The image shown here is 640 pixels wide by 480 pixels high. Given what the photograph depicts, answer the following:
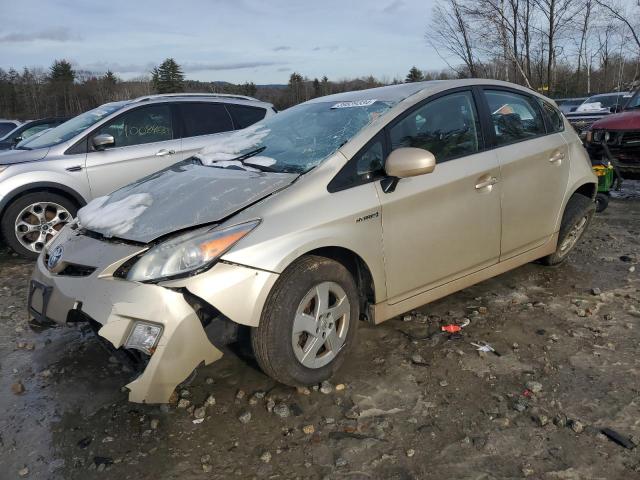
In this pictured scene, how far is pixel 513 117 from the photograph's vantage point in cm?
422

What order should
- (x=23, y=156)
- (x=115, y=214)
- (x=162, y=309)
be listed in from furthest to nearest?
(x=23, y=156) < (x=115, y=214) < (x=162, y=309)

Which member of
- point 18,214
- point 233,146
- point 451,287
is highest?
point 233,146

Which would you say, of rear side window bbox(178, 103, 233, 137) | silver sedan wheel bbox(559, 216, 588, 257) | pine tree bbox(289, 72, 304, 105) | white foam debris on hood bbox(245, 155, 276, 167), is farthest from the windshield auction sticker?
pine tree bbox(289, 72, 304, 105)

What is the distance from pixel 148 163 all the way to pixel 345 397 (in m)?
4.62

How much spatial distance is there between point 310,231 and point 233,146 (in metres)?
1.38

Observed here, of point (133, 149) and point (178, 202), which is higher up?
point (133, 149)

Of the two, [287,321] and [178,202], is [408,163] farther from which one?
[178,202]

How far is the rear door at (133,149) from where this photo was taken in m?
6.39

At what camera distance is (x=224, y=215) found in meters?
2.83

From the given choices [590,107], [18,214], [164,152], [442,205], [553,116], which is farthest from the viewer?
[590,107]

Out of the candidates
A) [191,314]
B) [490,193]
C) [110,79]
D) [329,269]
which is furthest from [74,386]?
[110,79]

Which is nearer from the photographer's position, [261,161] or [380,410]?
[380,410]

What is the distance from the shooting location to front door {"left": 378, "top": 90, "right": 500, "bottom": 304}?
3316 mm

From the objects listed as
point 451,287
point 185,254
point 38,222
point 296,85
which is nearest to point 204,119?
point 38,222
